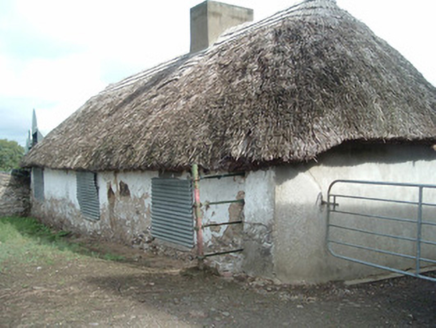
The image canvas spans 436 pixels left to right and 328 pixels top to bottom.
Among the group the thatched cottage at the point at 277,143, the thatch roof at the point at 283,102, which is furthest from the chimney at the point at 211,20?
the thatched cottage at the point at 277,143

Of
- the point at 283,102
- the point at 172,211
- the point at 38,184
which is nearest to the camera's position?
the point at 283,102

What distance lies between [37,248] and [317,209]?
5174mm

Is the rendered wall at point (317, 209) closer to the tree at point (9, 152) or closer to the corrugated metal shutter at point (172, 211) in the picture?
the corrugated metal shutter at point (172, 211)

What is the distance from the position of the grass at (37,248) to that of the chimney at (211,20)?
17.9 feet

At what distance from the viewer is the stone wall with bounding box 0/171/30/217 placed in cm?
1287

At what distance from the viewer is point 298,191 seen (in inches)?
195

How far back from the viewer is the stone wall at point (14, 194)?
1287 cm

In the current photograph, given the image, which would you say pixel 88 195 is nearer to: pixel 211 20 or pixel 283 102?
pixel 211 20

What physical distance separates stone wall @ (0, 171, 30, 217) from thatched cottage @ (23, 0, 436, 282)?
21.7 feet

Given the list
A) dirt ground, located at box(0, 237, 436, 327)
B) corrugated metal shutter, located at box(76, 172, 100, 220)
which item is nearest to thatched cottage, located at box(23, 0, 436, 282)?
dirt ground, located at box(0, 237, 436, 327)

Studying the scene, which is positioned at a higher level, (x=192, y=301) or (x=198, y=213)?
(x=198, y=213)

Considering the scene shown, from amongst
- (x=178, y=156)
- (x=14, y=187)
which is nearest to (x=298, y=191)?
(x=178, y=156)

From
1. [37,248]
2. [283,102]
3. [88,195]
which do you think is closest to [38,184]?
[88,195]

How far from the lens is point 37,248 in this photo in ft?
23.9
